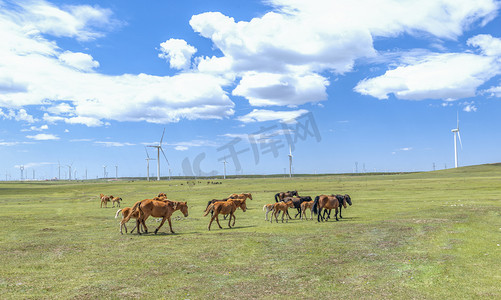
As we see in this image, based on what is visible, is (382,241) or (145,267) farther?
(382,241)

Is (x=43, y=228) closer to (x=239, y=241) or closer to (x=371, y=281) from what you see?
(x=239, y=241)

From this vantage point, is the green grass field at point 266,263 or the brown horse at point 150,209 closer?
the green grass field at point 266,263

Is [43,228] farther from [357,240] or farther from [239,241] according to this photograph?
[357,240]

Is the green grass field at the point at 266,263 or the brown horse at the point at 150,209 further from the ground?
the brown horse at the point at 150,209

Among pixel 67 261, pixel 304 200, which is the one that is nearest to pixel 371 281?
pixel 67 261

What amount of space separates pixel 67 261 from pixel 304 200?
19.7 metres

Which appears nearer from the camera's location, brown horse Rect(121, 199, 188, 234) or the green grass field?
the green grass field

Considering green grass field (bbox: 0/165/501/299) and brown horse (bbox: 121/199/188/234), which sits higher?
brown horse (bbox: 121/199/188/234)

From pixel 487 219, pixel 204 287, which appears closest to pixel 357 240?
pixel 204 287

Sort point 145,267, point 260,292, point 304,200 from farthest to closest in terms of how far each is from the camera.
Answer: point 304,200 → point 145,267 → point 260,292

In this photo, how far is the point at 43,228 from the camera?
78.8 feet

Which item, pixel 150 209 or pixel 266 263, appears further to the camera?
pixel 150 209

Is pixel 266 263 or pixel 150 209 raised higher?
pixel 150 209

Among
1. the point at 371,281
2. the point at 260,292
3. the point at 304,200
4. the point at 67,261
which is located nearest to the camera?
the point at 260,292
